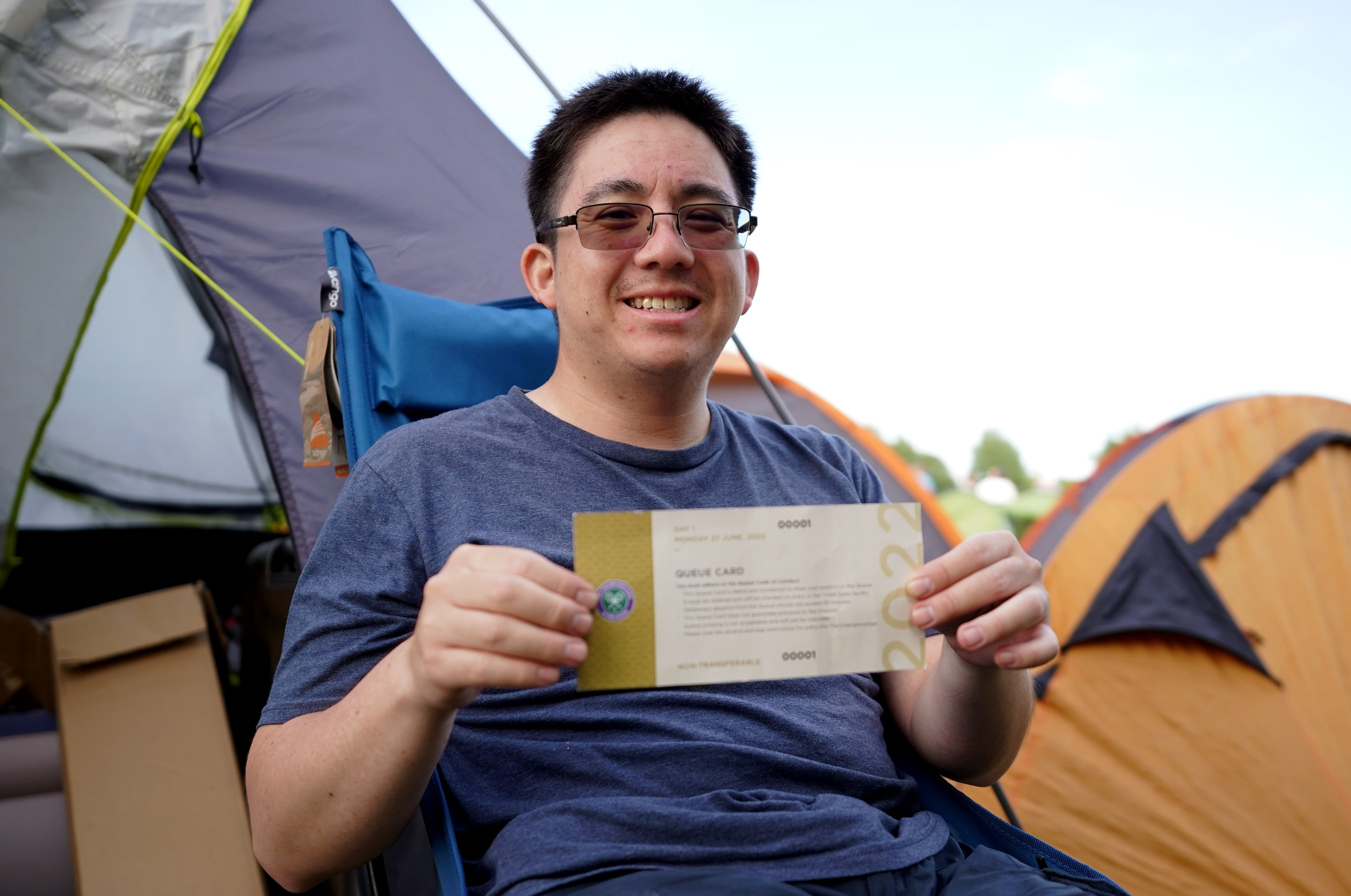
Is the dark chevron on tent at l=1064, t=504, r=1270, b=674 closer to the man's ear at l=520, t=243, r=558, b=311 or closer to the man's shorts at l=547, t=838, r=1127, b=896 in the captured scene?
the man's shorts at l=547, t=838, r=1127, b=896

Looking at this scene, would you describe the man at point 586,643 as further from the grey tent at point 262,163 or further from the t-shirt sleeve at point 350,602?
the grey tent at point 262,163

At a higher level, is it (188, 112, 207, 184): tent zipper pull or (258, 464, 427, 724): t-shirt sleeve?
(188, 112, 207, 184): tent zipper pull

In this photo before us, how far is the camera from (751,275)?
56.9 inches

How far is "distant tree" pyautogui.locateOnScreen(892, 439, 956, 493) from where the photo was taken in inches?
485

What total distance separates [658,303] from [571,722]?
581 millimetres

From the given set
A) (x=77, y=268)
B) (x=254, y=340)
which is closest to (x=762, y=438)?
(x=254, y=340)

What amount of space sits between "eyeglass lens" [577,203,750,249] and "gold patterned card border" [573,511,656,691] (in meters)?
0.56

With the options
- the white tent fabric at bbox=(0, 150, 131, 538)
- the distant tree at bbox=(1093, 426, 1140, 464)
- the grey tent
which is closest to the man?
the grey tent

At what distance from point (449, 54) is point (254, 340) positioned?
950 mm

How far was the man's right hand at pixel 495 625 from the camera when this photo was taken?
686 mm

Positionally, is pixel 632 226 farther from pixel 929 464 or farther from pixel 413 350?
pixel 929 464

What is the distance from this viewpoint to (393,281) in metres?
1.99

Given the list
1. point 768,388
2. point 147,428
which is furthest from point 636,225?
point 147,428

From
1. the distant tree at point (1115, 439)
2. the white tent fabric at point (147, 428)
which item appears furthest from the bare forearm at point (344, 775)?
the distant tree at point (1115, 439)
